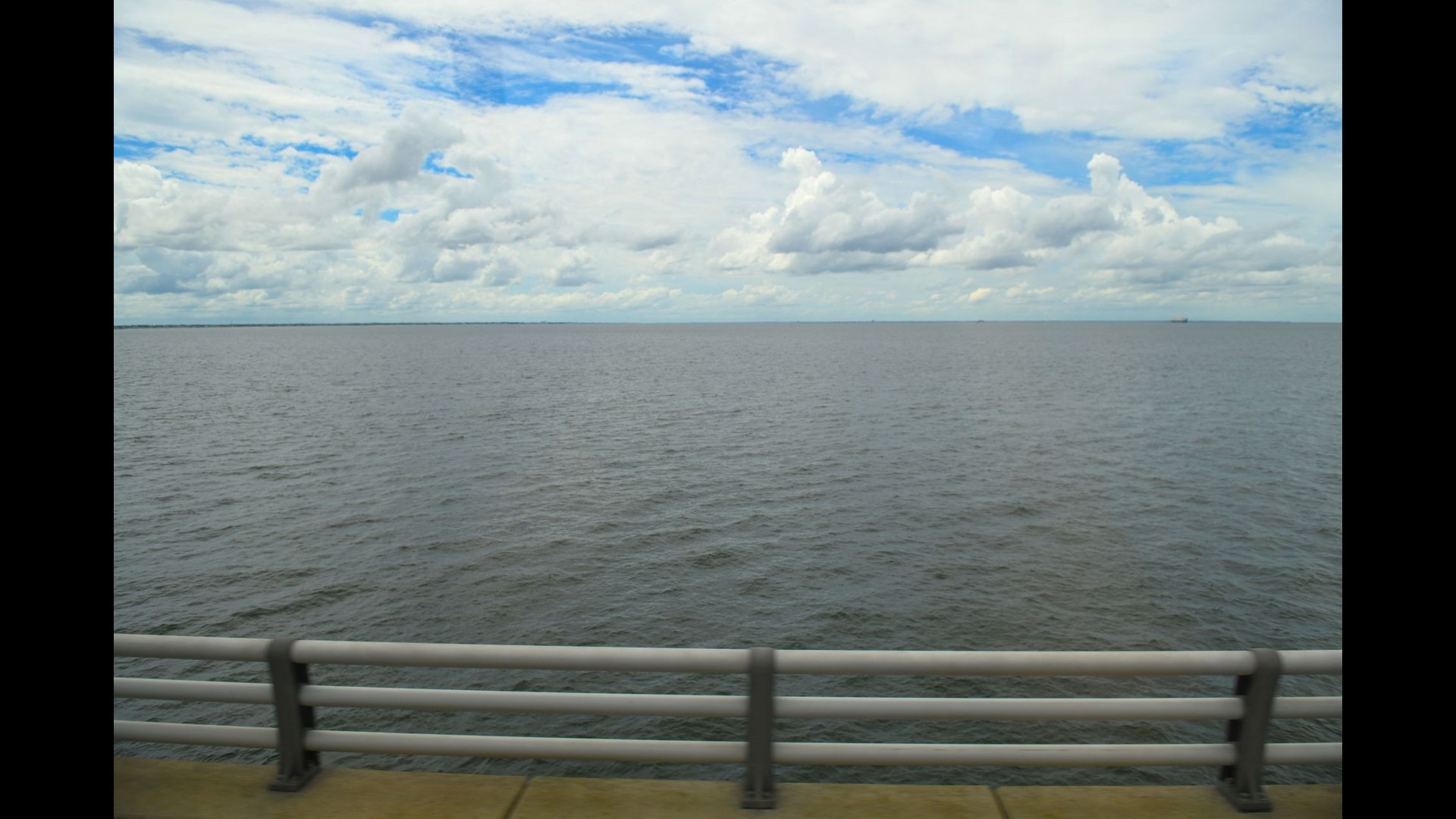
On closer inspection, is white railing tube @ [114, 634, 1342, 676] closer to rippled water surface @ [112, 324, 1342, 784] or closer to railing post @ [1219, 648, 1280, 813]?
railing post @ [1219, 648, 1280, 813]

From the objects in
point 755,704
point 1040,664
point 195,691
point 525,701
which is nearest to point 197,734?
point 195,691

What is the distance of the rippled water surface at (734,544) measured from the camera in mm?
17562

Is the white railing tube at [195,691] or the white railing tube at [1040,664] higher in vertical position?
the white railing tube at [1040,664]

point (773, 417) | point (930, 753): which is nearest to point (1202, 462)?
point (773, 417)

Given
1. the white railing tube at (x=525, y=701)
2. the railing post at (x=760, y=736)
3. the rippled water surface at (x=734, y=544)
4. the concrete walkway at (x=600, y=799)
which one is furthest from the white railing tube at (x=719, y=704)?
the rippled water surface at (x=734, y=544)

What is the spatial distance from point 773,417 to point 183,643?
52.3 meters

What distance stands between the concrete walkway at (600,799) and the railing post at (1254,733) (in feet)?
0.26

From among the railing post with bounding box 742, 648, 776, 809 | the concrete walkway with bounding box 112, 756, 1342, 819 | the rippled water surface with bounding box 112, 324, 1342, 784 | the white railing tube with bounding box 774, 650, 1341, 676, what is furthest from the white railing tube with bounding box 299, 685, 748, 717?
the rippled water surface with bounding box 112, 324, 1342, 784

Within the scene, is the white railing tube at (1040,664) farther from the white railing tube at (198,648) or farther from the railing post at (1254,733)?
the white railing tube at (198,648)

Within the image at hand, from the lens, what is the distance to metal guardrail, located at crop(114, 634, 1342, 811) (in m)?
4.24

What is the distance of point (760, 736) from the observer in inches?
167

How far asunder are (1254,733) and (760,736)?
263 centimetres

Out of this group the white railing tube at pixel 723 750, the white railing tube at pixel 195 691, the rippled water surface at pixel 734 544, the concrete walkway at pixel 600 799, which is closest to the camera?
the concrete walkway at pixel 600 799

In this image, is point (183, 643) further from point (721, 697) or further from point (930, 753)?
point (930, 753)
